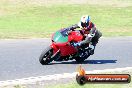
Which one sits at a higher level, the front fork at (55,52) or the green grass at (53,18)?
the front fork at (55,52)

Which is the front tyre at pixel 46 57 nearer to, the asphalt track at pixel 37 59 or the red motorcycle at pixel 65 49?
the red motorcycle at pixel 65 49

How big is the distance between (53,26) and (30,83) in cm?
1533

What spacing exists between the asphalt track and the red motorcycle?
0.20m

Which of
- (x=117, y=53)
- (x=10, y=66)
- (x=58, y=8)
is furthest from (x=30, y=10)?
(x=10, y=66)

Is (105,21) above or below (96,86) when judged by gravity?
below

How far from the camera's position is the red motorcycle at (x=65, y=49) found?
16125 millimetres

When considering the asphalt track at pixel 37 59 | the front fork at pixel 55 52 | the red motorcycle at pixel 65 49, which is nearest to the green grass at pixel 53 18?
the asphalt track at pixel 37 59

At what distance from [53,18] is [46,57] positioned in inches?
617

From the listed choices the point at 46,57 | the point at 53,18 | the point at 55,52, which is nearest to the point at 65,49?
the point at 55,52

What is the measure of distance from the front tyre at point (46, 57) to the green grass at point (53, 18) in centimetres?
695

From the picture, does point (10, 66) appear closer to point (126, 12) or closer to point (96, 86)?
point (96, 86)

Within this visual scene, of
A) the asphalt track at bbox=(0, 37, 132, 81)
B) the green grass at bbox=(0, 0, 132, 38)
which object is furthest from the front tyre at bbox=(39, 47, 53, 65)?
the green grass at bbox=(0, 0, 132, 38)

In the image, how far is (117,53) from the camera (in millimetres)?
19094

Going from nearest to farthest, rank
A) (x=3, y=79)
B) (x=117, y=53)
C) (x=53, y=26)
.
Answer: (x=3, y=79) < (x=117, y=53) < (x=53, y=26)
